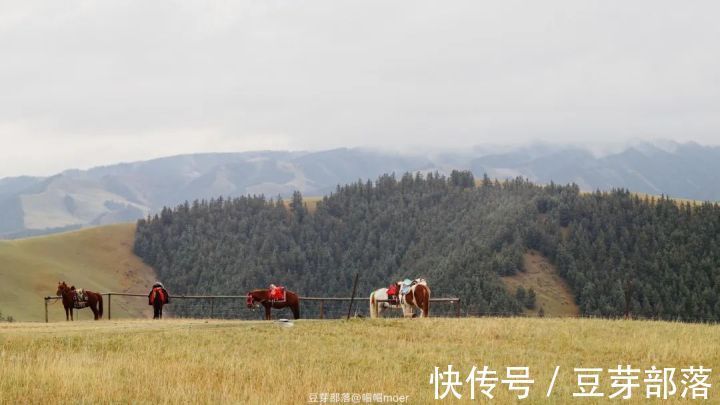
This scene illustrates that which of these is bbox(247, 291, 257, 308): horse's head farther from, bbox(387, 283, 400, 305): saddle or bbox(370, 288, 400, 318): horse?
bbox(387, 283, 400, 305): saddle

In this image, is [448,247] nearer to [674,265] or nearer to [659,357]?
[674,265]

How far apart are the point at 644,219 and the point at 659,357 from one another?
586ft

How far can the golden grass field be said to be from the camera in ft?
51.8

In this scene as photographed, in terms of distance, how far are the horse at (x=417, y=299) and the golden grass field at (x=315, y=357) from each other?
560cm

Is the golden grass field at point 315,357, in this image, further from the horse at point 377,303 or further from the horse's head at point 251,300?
the horse's head at point 251,300

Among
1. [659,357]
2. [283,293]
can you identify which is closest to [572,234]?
[283,293]

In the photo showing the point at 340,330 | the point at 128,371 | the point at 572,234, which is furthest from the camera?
the point at 572,234

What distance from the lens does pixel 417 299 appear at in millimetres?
38062

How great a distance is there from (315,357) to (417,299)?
1738 cm

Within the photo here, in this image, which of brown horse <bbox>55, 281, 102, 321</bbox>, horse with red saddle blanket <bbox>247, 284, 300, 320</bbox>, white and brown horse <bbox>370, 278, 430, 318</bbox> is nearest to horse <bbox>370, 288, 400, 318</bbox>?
white and brown horse <bbox>370, 278, 430, 318</bbox>

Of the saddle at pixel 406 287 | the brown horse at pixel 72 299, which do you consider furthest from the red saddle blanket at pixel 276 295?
the brown horse at pixel 72 299

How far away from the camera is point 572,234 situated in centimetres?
18900

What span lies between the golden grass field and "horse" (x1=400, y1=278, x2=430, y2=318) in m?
5.60

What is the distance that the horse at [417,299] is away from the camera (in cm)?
3791
